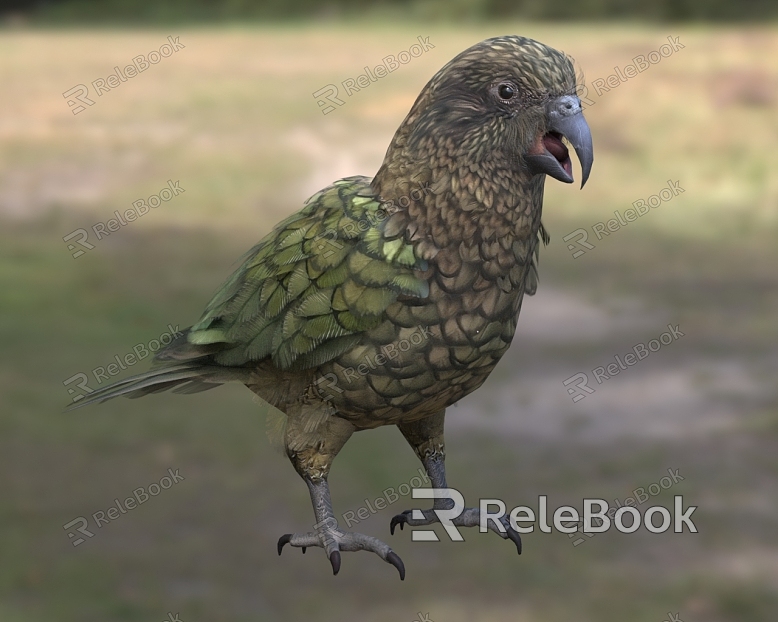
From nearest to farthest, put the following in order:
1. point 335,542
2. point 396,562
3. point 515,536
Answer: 1. point 396,562
2. point 335,542
3. point 515,536

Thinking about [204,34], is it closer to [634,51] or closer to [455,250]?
[634,51]

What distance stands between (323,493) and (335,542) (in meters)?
0.13

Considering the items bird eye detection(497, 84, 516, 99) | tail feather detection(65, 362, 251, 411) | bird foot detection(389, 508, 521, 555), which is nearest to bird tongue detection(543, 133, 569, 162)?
bird eye detection(497, 84, 516, 99)

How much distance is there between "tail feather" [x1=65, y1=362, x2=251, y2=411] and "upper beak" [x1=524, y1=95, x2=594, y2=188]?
2.98 feet

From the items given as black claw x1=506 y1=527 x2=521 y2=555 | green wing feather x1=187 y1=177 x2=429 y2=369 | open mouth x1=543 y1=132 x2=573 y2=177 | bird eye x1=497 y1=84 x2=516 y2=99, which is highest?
bird eye x1=497 y1=84 x2=516 y2=99

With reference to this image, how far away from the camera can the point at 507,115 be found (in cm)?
221

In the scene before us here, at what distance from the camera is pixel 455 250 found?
228 cm

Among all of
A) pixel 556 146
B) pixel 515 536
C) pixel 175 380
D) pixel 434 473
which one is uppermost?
pixel 556 146

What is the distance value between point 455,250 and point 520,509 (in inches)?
32.2

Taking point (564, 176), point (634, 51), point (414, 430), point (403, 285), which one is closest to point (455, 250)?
point (403, 285)

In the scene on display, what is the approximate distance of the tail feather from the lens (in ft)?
7.89

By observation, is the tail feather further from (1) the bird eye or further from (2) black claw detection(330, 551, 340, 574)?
(1) the bird eye

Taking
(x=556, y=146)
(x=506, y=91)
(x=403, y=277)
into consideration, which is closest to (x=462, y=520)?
(x=403, y=277)

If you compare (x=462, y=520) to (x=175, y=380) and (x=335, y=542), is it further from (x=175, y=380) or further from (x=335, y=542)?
(x=175, y=380)
